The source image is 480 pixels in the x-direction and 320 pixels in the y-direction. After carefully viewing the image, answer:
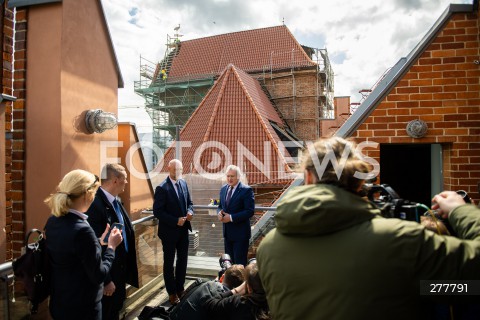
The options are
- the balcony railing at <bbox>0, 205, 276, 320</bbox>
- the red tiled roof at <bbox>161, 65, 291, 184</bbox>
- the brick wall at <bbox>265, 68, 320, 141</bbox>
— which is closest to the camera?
the balcony railing at <bbox>0, 205, 276, 320</bbox>

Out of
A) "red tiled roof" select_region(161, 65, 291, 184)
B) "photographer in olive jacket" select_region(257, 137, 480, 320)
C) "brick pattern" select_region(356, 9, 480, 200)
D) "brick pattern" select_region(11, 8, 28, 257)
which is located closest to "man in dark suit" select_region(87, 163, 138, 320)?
"brick pattern" select_region(11, 8, 28, 257)

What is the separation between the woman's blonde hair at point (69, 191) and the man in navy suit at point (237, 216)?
7.37ft

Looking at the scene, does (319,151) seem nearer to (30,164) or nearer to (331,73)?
(30,164)

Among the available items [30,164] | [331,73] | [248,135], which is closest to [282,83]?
[331,73]

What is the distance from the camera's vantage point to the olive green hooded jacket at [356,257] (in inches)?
41.8

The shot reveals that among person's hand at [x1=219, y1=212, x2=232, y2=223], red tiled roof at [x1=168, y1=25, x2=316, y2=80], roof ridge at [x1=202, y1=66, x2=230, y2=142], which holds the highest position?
red tiled roof at [x1=168, y1=25, x2=316, y2=80]

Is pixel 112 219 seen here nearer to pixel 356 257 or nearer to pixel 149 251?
pixel 149 251

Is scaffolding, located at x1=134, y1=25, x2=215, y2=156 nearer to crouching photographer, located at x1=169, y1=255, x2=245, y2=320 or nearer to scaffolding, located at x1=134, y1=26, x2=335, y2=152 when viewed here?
scaffolding, located at x1=134, y1=26, x2=335, y2=152

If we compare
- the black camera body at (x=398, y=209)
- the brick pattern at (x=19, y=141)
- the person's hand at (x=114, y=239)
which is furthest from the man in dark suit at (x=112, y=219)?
the black camera body at (x=398, y=209)

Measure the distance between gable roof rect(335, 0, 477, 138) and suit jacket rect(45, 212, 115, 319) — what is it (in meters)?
2.62

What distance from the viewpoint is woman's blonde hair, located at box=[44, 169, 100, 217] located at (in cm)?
212

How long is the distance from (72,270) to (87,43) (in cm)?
245

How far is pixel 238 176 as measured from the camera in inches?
175

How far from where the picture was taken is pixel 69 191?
218 centimetres
